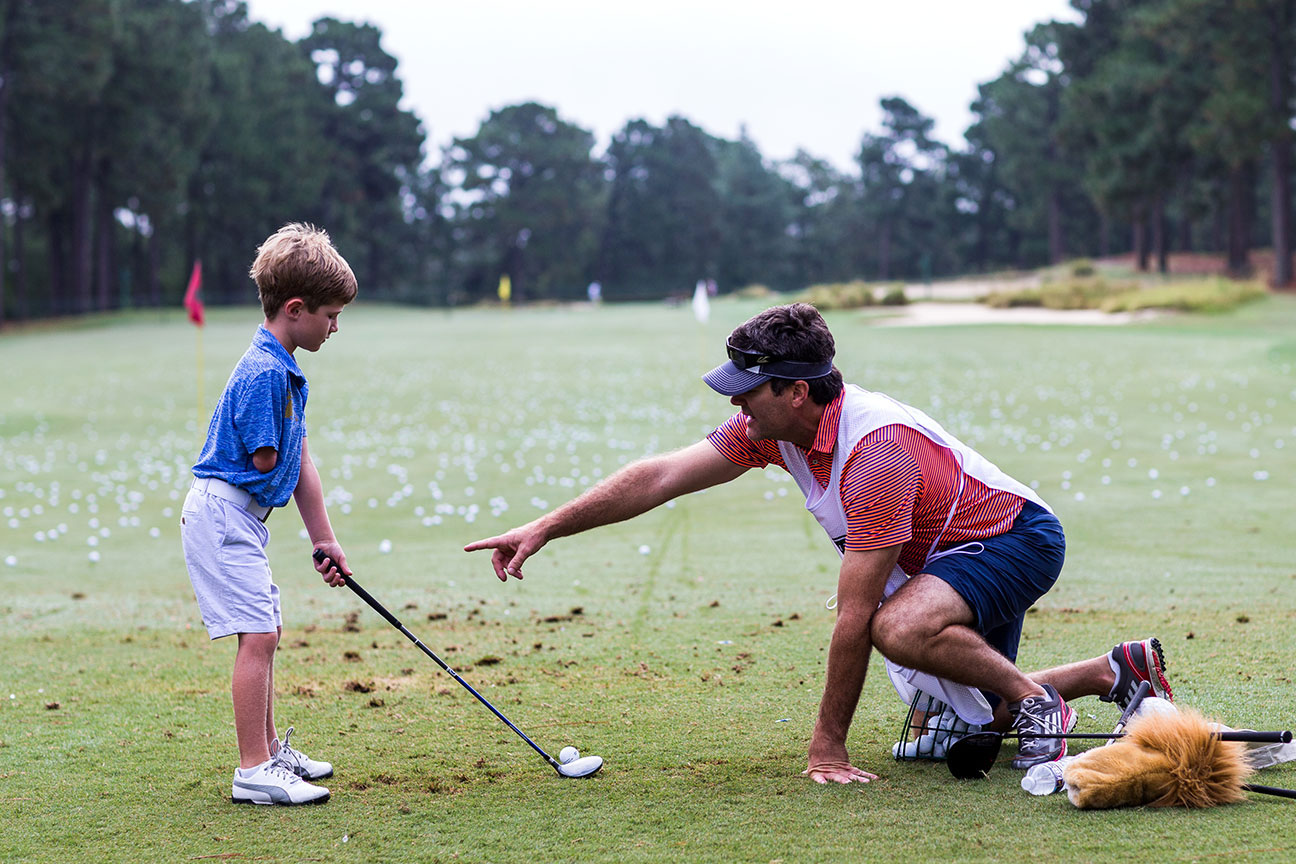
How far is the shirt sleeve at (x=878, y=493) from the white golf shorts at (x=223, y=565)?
1784 mm

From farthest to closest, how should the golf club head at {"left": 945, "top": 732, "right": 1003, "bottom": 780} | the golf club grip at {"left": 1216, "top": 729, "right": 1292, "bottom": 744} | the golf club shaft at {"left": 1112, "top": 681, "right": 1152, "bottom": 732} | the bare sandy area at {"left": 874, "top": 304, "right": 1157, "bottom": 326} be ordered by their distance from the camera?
the bare sandy area at {"left": 874, "top": 304, "right": 1157, "bottom": 326}
the golf club shaft at {"left": 1112, "top": 681, "right": 1152, "bottom": 732}
the golf club head at {"left": 945, "top": 732, "right": 1003, "bottom": 780}
the golf club grip at {"left": 1216, "top": 729, "right": 1292, "bottom": 744}

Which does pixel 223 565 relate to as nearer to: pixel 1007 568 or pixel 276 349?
pixel 276 349

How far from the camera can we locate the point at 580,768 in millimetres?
3887

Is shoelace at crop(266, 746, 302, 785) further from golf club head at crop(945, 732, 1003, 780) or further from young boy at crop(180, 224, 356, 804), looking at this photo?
golf club head at crop(945, 732, 1003, 780)

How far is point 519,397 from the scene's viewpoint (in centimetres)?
2058

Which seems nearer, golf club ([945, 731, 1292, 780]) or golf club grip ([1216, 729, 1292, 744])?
golf club grip ([1216, 729, 1292, 744])

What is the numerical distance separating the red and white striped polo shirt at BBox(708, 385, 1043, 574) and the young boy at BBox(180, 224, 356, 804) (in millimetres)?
1465

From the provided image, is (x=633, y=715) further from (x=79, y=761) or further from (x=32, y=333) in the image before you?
(x=32, y=333)

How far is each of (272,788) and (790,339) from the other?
2.05 metres

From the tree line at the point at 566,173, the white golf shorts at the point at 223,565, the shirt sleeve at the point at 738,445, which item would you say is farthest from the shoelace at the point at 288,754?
the tree line at the point at 566,173

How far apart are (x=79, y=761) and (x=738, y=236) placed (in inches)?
3896

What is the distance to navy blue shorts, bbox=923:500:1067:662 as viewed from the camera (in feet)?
12.4

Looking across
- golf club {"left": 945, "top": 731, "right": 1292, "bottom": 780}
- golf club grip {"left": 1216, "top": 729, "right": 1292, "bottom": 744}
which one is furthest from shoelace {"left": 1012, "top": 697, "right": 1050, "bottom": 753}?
golf club grip {"left": 1216, "top": 729, "right": 1292, "bottom": 744}

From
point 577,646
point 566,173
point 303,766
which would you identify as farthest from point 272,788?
point 566,173
